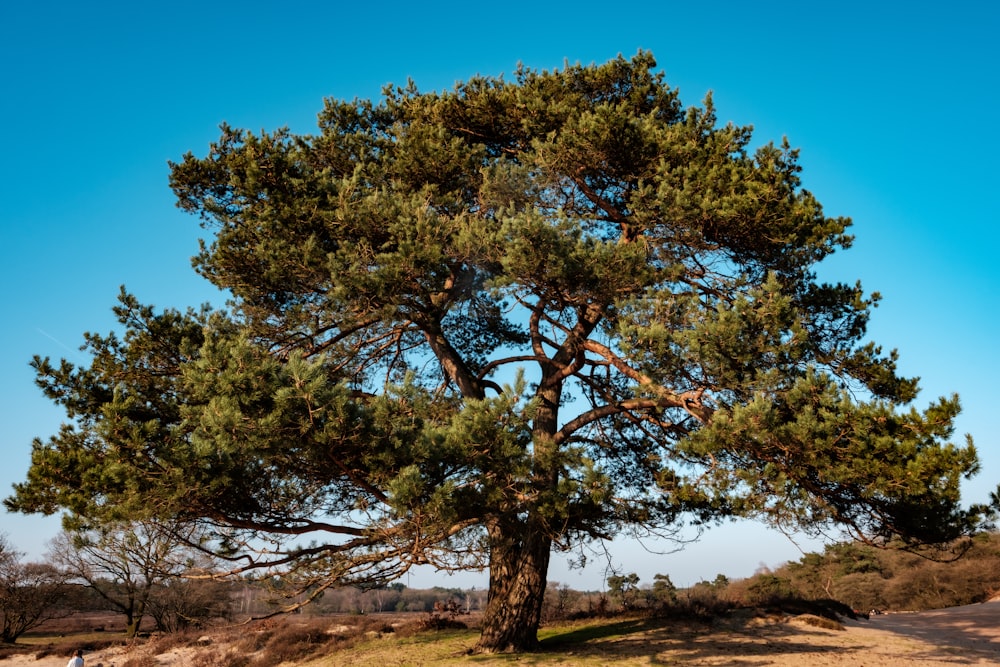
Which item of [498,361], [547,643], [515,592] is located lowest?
[547,643]

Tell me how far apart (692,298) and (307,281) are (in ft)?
19.8

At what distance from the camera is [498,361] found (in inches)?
479

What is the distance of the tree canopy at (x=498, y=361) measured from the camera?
718 cm

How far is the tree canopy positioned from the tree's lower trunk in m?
0.04

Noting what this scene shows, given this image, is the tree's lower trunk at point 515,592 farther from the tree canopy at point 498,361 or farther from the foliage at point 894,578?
the foliage at point 894,578

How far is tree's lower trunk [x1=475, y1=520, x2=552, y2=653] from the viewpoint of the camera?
995 cm

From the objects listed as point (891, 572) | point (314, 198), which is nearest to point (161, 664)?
point (314, 198)

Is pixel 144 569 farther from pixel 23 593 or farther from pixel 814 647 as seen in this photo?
pixel 23 593

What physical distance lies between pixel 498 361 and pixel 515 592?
13.6ft

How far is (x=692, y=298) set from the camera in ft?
28.6

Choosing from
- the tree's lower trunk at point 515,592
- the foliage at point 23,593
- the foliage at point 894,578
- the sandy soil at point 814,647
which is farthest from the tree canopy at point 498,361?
the foliage at point 23,593

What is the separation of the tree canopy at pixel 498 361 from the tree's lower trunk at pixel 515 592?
44mm

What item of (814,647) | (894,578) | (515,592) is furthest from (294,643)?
(894,578)

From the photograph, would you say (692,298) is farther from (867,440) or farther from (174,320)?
(174,320)
